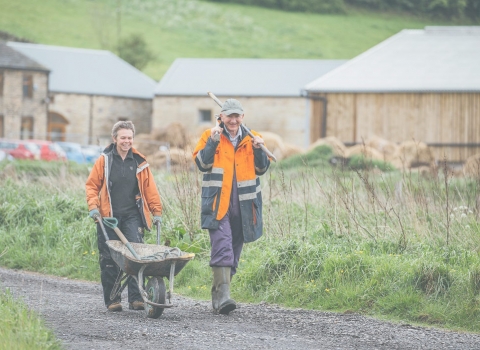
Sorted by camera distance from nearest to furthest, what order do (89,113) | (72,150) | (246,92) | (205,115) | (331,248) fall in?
(331,248) → (72,150) → (246,92) → (205,115) → (89,113)

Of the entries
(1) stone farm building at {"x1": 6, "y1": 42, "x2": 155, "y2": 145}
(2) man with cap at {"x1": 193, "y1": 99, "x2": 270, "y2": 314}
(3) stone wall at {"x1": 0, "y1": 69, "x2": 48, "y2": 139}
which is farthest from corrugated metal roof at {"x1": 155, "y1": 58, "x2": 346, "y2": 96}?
(2) man with cap at {"x1": 193, "y1": 99, "x2": 270, "y2": 314}

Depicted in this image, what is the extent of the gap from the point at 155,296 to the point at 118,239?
40.7 inches

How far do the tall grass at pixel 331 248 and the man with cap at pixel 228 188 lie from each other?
0.89 m

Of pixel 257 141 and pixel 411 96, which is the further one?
pixel 411 96

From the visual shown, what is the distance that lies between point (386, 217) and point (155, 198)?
3.38 meters

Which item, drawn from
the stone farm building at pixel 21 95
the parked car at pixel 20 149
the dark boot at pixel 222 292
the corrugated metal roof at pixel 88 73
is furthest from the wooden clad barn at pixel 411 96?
the dark boot at pixel 222 292

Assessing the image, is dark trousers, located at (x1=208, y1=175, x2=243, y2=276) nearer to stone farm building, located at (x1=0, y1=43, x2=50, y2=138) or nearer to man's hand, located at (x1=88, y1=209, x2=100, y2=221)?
man's hand, located at (x1=88, y1=209, x2=100, y2=221)

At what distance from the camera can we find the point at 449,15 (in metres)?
70.5

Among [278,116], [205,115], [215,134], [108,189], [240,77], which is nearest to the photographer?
[215,134]

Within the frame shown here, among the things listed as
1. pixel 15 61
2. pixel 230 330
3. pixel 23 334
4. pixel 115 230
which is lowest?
pixel 230 330

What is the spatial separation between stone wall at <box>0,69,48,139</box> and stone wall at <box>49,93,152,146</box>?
1.60m

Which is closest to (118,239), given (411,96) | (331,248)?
(331,248)

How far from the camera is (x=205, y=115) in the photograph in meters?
52.9

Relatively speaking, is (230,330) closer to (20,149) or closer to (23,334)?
(23,334)
